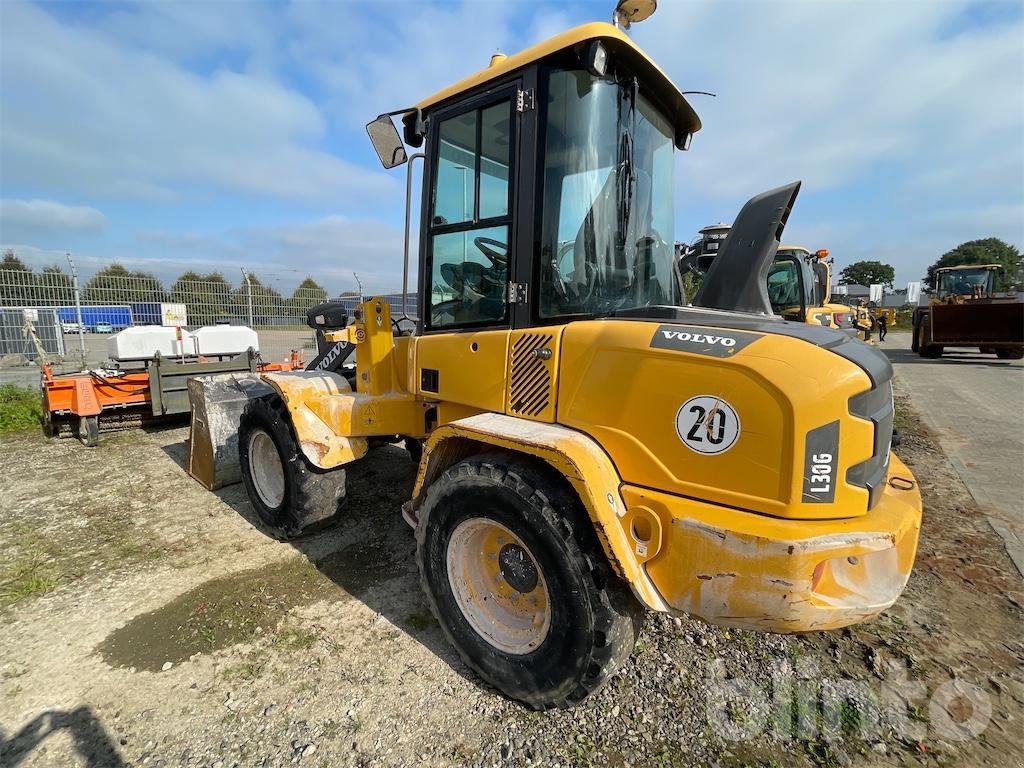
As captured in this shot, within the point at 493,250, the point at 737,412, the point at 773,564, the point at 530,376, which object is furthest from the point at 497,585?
the point at 493,250

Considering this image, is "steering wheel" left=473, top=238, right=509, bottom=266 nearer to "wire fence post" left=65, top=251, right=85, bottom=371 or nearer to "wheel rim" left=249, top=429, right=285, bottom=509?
"wheel rim" left=249, top=429, right=285, bottom=509

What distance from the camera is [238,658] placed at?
2482 mm

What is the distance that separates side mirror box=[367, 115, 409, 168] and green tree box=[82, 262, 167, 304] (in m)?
8.70

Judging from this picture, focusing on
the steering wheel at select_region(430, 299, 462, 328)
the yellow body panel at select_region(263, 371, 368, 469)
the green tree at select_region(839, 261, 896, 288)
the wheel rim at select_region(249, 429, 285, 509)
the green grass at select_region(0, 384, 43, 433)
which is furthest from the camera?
the green tree at select_region(839, 261, 896, 288)

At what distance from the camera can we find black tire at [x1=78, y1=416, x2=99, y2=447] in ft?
19.1

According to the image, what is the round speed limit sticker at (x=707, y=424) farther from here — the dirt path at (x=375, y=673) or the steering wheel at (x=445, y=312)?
the steering wheel at (x=445, y=312)

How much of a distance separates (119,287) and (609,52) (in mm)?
10414

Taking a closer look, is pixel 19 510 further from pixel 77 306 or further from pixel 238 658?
pixel 77 306

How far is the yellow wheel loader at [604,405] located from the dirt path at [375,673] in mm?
358

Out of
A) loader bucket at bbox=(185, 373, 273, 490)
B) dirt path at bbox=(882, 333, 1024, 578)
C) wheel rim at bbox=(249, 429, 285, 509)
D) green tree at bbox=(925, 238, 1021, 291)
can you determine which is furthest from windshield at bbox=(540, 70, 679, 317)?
green tree at bbox=(925, 238, 1021, 291)

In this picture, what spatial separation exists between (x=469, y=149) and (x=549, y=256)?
786mm

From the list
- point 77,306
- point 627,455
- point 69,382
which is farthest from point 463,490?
point 77,306

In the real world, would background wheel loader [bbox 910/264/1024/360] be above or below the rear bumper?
above

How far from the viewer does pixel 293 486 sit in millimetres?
3375
